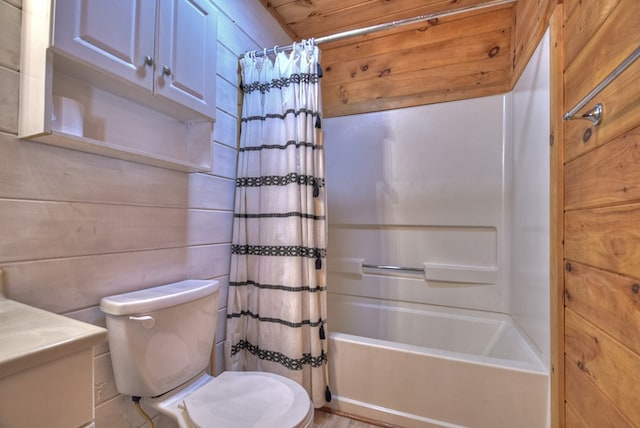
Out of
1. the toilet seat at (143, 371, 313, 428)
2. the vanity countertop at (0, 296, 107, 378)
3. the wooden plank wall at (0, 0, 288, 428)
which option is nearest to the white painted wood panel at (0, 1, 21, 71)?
the wooden plank wall at (0, 0, 288, 428)

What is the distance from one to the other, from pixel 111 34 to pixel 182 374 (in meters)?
1.21

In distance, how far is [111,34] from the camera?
891mm

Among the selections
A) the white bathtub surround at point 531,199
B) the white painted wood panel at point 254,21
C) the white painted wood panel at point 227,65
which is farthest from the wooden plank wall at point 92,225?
the white bathtub surround at point 531,199

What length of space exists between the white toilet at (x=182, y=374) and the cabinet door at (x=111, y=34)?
764mm

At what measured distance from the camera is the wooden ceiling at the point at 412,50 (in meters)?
1.90

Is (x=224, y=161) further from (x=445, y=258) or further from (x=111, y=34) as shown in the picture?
(x=445, y=258)

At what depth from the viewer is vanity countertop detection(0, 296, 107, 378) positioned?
43 centimetres

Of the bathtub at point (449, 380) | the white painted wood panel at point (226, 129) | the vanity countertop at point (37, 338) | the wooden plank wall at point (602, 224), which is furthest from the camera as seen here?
the white painted wood panel at point (226, 129)

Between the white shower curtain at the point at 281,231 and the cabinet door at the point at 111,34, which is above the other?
the cabinet door at the point at 111,34

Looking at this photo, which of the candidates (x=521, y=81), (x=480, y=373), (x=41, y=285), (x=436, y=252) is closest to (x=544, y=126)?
(x=521, y=81)

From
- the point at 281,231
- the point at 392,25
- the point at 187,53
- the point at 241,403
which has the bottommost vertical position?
the point at 241,403

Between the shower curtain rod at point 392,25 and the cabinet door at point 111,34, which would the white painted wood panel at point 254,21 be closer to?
the shower curtain rod at point 392,25

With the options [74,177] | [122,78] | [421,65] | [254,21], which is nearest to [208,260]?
[74,177]

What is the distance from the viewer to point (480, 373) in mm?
1324
